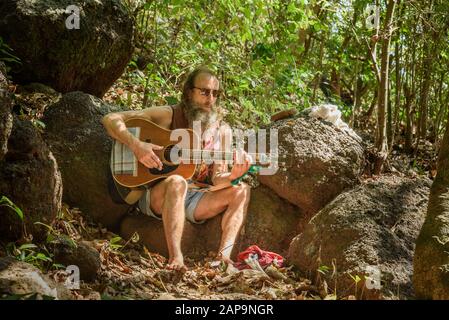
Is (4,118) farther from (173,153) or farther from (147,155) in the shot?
(173,153)

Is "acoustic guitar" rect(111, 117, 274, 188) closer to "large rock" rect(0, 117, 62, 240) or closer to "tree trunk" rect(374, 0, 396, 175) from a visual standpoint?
"large rock" rect(0, 117, 62, 240)

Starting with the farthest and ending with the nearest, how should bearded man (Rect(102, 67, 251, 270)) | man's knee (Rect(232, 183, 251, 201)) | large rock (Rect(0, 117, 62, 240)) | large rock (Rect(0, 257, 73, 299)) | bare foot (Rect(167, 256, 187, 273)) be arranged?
man's knee (Rect(232, 183, 251, 201)) → bearded man (Rect(102, 67, 251, 270)) → bare foot (Rect(167, 256, 187, 273)) → large rock (Rect(0, 117, 62, 240)) → large rock (Rect(0, 257, 73, 299))

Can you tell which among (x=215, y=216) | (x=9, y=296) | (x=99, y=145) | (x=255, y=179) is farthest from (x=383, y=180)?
(x=9, y=296)

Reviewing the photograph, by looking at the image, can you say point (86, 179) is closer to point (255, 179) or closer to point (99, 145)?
point (99, 145)

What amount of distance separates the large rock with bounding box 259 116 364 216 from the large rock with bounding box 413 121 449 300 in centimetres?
114

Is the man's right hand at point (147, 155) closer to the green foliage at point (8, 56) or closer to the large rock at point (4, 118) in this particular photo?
the large rock at point (4, 118)

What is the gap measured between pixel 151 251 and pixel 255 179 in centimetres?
110

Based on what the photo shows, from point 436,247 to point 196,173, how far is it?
6.78 feet

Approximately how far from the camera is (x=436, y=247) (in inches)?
149

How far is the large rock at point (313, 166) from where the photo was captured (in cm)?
Answer: 512

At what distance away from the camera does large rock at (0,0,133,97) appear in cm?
589

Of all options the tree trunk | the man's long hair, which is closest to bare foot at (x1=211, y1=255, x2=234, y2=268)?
the man's long hair

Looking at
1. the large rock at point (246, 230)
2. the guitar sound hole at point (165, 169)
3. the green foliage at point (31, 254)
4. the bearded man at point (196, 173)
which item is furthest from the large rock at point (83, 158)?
the green foliage at point (31, 254)
